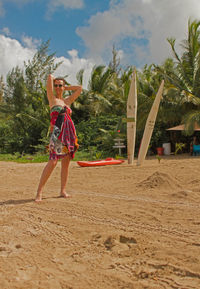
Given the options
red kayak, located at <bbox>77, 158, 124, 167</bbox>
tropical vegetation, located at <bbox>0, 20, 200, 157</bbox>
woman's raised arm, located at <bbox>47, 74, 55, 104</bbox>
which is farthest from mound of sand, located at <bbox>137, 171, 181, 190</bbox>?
tropical vegetation, located at <bbox>0, 20, 200, 157</bbox>

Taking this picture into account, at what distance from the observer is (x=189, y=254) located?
205cm

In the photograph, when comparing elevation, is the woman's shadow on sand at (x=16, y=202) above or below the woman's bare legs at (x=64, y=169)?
below

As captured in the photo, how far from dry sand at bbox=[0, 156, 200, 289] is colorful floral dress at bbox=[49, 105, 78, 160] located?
0.63 m

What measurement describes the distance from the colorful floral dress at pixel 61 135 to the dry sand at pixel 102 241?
2.08 feet

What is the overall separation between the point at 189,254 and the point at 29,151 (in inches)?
633

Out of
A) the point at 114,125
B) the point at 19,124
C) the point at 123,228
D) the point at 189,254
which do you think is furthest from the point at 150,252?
the point at 19,124

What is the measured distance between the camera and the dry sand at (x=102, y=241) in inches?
71.1

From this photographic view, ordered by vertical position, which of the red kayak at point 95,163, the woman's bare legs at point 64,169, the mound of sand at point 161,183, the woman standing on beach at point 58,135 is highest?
the woman standing on beach at point 58,135

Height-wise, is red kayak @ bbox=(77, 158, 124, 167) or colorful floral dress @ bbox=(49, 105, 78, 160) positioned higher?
colorful floral dress @ bbox=(49, 105, 78, 160)

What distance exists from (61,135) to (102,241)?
1.75 metres

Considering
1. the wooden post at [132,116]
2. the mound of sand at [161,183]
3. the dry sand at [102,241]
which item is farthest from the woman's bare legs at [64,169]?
the wooden post at [132,116]

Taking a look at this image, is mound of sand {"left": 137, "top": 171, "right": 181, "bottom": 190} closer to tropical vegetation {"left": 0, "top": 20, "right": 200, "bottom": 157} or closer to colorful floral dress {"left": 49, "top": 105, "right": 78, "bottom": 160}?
colorful floral dress {"left": 49, "top": 105, "right": 78, "bottom": 160}

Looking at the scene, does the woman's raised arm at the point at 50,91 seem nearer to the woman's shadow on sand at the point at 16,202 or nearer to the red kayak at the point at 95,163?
the woman's shadow on sand at the point at 16,202

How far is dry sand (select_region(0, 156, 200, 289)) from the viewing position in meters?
1.81
